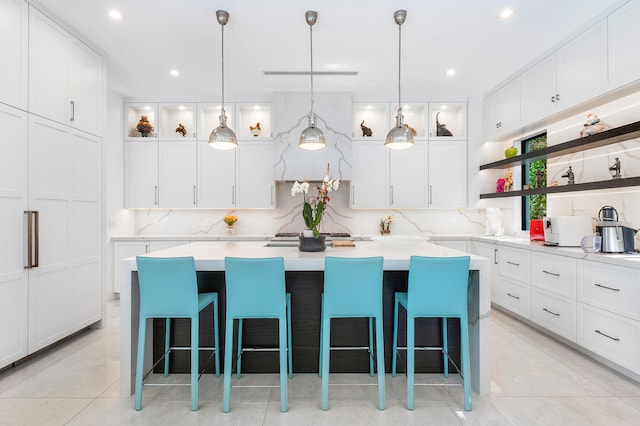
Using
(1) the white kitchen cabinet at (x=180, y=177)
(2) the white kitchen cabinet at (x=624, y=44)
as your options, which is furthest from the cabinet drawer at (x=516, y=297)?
(1) the white kitchen cabinet at (x=180, y=177)

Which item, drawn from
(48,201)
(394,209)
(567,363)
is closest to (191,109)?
(48,201)

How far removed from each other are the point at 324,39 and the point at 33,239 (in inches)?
119

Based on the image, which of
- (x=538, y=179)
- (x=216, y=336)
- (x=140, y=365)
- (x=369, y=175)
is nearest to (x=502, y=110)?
(x=538, y=179)

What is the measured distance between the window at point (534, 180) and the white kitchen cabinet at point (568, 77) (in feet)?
2.47

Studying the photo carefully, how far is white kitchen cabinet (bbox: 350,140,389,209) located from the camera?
4.95m

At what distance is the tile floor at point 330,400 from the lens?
201 cm

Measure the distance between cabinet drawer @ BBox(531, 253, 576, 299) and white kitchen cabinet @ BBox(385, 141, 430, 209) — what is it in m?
1.79

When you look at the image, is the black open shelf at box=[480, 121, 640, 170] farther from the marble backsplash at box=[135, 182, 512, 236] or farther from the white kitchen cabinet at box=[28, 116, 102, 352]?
the white kitchen cabinet at box=[28, 116, 102, 352]

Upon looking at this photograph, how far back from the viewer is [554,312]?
3213mm

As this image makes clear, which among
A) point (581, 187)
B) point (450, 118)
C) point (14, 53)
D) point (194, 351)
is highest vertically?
point (450, 118)

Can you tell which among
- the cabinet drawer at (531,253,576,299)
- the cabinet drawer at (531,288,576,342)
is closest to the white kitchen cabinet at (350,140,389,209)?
the cabinet drawer at (531,253,576,299)

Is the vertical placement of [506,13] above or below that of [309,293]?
above

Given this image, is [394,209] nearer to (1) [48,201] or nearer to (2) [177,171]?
(2) [177,171]

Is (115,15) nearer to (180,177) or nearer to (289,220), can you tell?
(180,177)
